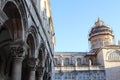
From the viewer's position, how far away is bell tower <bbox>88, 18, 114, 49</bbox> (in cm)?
5850

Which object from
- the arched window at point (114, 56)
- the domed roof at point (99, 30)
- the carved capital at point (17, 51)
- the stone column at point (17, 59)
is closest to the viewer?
the stone column at point (17, 59)

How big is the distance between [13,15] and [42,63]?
613 centimetres

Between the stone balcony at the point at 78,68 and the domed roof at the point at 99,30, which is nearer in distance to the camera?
the stone balcony at the point at 78,68

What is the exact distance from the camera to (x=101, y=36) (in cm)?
5922

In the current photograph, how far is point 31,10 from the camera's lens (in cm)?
1439

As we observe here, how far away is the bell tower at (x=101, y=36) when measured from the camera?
192ft

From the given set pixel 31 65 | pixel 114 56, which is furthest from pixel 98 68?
pixel 31 65

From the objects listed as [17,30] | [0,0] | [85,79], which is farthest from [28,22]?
[85,79]

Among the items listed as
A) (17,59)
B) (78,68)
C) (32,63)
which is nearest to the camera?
(17,59)

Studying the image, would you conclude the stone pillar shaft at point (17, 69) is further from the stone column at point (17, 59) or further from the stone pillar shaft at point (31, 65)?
the stone pillar shaft at point (31, 65)

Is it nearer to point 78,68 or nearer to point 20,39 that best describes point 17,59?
point 20,39

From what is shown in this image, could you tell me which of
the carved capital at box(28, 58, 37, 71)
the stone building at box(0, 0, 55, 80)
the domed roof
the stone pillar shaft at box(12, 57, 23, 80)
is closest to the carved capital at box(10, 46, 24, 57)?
the stone building at box(0, 0, 55, 80)

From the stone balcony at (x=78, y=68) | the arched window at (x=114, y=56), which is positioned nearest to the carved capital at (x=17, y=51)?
the stone balcony at (x=78, y=68)

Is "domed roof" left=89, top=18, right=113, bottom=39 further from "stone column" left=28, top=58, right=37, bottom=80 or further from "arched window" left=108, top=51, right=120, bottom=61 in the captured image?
"stone column" left=28, top=58, right=37, bottom=80
